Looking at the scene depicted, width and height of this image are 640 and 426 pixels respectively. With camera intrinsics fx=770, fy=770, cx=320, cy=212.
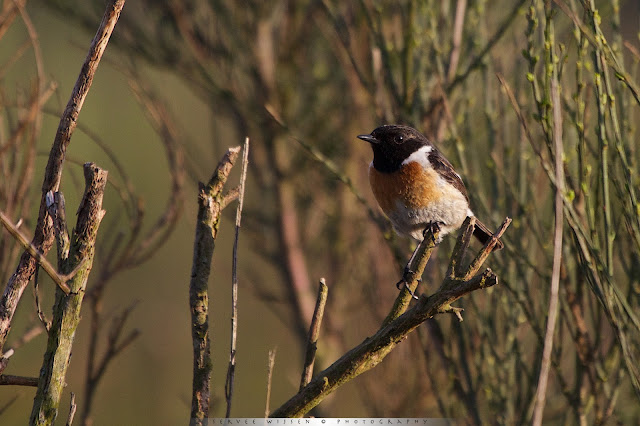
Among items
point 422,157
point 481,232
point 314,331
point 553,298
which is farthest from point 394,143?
point 553,298

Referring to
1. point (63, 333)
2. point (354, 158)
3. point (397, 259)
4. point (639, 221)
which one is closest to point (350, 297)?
point (354, 158)

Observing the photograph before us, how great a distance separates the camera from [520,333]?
310 centimetres

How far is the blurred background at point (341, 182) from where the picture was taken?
2160 millimetres

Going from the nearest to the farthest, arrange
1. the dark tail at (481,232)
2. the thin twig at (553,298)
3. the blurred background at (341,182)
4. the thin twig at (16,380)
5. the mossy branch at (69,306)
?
the thin twig at (553,298), the mossy branch at (69,306), the thin twig at (16,380), the blurred background at (341,182), the dark tail at (481,232)

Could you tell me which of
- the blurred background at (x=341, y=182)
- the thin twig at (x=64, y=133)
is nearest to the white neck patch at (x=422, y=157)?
the blurred background at (x=341, y=182)

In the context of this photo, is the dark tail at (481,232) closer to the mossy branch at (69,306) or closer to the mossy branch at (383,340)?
the mossy branch at (383,340)

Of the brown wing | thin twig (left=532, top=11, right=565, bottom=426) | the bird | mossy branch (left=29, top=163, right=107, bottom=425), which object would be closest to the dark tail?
the bird

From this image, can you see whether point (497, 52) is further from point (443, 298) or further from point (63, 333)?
point (63, 333)

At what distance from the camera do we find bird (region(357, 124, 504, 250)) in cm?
271

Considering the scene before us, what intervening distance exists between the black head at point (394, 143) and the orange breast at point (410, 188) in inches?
1.8

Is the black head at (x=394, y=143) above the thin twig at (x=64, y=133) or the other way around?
above

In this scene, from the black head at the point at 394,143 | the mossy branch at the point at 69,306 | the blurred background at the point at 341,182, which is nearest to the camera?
the mossy branch at the point at 69,306

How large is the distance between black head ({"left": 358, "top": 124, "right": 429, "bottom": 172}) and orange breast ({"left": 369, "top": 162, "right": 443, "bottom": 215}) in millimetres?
46

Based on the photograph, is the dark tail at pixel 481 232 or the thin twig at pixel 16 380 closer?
the thin twig at pixel 16 380
